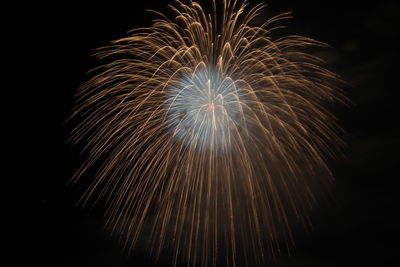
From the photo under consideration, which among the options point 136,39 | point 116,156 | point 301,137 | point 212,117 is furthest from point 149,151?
point 301,137

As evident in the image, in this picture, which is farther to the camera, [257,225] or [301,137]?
[301,137]

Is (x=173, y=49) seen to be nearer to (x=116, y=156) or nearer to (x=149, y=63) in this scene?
(x=149, y=63)

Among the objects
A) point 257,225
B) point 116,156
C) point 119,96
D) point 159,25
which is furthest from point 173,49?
point 257,225

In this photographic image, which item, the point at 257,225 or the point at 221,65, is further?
the point at 221,65

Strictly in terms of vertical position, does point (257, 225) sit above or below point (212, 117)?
below

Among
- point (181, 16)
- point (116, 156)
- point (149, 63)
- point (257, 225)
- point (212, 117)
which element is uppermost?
point (181, 16)

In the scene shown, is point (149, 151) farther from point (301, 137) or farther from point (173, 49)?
point (301, 137)

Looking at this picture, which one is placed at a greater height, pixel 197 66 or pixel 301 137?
pixel 197 66

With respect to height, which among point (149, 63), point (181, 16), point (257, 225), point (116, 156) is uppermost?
point (181, 16)

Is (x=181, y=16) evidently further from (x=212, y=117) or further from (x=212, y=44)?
(x=212, y=117)
